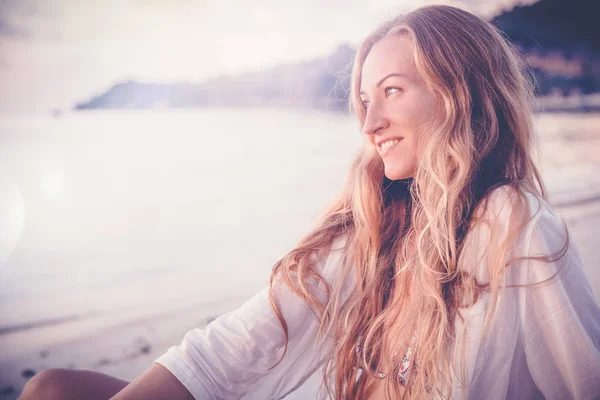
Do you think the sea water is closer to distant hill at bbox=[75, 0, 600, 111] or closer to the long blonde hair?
distant hill at bbox=[75, 0, 600, 111]

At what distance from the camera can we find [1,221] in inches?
167

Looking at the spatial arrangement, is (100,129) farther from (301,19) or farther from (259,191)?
(301,19)

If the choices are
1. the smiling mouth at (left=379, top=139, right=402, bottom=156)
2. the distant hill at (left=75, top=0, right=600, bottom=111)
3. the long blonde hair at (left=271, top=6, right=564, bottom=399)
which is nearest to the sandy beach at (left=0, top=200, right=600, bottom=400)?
the long blonde hair at (left=271, top=6, right=564, bottom=399)

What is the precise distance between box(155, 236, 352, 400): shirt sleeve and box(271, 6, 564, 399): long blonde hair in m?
0.04

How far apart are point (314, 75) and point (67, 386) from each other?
22.4 ft

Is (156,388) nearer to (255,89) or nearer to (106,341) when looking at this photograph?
(106,341)

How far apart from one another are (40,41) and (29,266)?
375 centimetres

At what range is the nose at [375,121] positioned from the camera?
121 cm

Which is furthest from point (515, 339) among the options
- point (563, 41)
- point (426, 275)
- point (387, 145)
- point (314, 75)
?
point (563, 41)

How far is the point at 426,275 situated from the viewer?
3.52 feet

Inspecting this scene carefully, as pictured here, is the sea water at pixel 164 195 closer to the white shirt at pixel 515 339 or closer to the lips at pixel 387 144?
the lips at pixel 387 144

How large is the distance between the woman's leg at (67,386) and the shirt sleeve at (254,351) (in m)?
0.25

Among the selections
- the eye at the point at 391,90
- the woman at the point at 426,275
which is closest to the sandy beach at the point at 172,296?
the woman at the point at 426,275

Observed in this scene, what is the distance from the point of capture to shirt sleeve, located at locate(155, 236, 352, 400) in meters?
1.05
